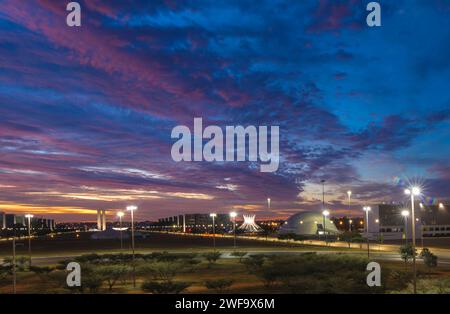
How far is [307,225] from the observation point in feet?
449

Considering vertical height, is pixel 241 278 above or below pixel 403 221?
above

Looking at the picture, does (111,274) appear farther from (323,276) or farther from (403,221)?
(403,221)

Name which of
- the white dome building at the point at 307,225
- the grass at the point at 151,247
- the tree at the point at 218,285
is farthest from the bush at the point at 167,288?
the white dome building at the point at 307,225

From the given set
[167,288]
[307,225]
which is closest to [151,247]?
[307,225]

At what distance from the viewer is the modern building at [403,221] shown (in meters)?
107

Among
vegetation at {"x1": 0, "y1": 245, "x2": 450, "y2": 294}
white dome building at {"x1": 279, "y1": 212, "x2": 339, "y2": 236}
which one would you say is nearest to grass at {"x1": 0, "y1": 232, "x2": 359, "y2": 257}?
vegetation at {"x1": 0, "y1": 245, "x2": 450, "y2": 294}

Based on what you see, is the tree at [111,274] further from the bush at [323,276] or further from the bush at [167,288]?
the bush at [323,276]

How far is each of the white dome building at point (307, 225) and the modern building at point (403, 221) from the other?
20.3 m

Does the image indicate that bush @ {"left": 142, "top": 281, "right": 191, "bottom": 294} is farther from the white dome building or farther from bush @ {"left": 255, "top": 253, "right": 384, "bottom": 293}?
the white dome building

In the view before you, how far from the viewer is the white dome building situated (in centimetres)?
13362

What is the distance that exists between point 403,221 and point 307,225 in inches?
1311
